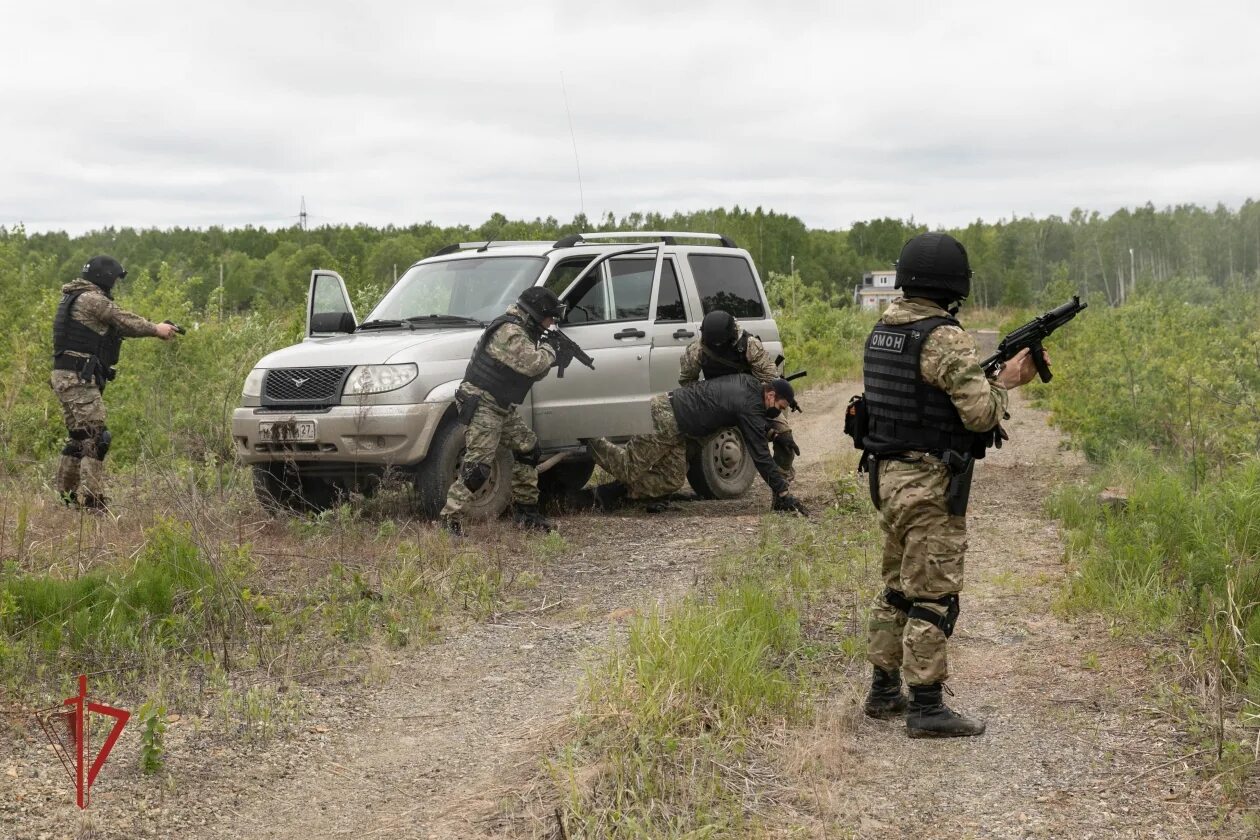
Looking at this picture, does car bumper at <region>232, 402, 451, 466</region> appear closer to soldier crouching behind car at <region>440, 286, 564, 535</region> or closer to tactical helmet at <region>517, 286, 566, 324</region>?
soldier crouching behind car at <region>440, 286, 564, 535</region>

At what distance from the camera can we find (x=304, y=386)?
Answer: 8859mm

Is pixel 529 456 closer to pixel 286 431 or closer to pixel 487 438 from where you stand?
pixel 487 438

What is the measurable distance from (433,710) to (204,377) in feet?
26.7

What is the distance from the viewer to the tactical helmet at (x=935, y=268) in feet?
16.0

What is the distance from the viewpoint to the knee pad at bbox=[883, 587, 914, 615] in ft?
16.7

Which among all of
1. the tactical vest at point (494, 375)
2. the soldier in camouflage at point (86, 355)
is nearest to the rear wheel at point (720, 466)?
the tactical vest at point (494, 375)

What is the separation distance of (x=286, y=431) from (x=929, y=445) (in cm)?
521

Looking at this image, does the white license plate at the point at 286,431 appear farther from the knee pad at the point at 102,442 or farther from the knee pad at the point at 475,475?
the knee pad at the point at 102,442

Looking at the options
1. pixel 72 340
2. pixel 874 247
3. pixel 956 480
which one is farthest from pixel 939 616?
pixel 874 247

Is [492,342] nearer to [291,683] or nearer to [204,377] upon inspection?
[291,683]

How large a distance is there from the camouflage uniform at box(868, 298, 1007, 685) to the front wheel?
438cm

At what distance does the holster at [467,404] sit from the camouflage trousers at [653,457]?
58.4 inches

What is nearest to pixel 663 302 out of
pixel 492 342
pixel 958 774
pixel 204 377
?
pixel 492 342

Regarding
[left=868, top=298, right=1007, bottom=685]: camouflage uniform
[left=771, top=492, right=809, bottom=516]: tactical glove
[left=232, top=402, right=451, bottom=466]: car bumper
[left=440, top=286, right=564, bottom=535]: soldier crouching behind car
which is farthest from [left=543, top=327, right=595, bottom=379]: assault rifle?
[left=868, top=298, right=1007, bottom=685]: camouflage uniform
